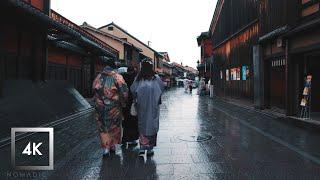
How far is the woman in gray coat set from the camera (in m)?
7.20

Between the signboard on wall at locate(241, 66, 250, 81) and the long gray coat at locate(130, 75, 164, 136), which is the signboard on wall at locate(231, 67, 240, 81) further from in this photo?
the long gray coat at locate(130, 75, 164, 136)

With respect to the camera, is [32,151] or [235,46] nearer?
[32,151]

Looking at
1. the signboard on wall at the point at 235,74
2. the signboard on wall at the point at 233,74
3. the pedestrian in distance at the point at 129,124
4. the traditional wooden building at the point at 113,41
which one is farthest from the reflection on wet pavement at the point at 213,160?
the traditional wooden building at the point at 113,41

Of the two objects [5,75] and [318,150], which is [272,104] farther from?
[5,75]

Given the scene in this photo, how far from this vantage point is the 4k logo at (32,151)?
21.1 feet

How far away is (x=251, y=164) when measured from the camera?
671 cm

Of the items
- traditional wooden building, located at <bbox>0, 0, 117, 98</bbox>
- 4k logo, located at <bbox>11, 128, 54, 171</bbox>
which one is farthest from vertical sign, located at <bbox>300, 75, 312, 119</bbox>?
4k logo, located at <bbox>11, 128, 54, 171</bbox>

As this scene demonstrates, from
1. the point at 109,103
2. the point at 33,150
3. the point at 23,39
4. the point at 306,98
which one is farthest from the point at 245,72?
the point at 33,150

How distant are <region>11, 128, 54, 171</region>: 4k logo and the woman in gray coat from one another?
1763 mm

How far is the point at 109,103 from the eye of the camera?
24.1ft

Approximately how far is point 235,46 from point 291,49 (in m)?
12.3

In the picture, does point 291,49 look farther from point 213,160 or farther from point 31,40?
point 31,40

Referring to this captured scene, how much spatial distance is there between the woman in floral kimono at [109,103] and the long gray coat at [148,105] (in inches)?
16.9

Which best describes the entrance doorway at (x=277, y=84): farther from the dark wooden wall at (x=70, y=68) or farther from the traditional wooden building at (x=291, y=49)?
the dark wooden wall at (x=70, y=68)
